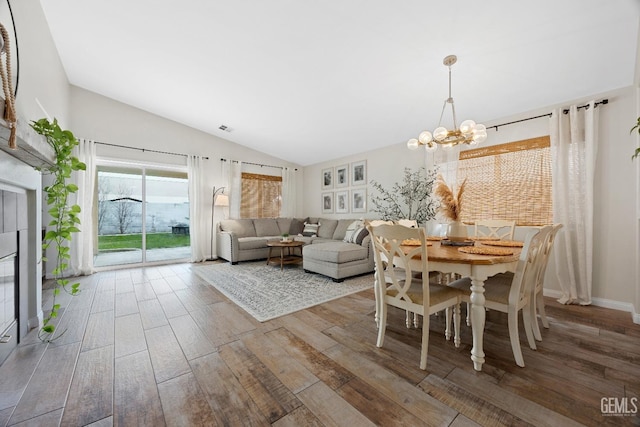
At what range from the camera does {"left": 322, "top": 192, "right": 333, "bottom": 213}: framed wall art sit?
6020 millimetres

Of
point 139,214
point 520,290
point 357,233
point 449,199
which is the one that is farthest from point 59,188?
point 357,233

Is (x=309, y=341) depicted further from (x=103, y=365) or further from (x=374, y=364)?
(x=103, y=365)

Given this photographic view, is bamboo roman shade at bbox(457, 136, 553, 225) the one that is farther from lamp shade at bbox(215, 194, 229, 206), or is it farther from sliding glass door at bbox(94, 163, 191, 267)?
sliding glass door at bbox(94, 163, 191, 267)

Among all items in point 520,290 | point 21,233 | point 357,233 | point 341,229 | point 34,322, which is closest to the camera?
point 520,290

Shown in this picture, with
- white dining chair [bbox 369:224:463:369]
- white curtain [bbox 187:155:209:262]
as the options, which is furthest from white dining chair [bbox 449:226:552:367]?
white curtain [bbox 187:155:209:262]

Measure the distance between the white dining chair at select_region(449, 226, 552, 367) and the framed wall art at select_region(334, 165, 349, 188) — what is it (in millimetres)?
3918

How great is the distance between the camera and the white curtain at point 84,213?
4059 mm

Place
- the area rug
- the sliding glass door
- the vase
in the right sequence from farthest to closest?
1. the sliding glass door
2. the area rug
3. the vase

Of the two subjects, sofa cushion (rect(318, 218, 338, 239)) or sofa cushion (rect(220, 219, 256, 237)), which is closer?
sofa cushion (rect(220, 219, 256, 237))

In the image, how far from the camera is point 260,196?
242 inches

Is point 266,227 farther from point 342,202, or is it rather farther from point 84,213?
point 84,213

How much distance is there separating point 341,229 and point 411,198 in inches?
63.0

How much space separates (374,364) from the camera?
162cm

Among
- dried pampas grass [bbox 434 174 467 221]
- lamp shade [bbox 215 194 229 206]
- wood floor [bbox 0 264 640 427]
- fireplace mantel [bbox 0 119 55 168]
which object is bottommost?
wood floor [bbox 0 264 640 427]
